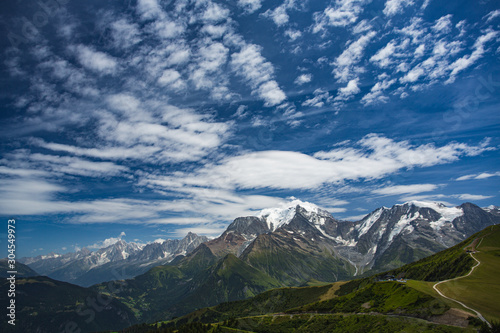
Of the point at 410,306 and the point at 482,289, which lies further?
the point at 410,306

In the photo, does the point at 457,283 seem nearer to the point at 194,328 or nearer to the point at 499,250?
the point at 499,250

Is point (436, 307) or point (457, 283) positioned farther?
point (457, 283)

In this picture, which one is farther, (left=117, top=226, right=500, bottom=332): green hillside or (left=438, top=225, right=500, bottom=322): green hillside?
(left=117, top=226, right=500, bottom=332): green hillside

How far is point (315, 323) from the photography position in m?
169

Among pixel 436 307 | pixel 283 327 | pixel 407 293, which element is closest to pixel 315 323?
pixel 283 327

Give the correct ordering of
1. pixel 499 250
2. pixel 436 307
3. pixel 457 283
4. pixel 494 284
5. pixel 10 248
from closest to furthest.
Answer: pixel 10 248 → pixel 436 307 → pixel 494 284 → pixel 457 283 → pixel 499 250

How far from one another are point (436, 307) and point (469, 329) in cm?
Result: 2315

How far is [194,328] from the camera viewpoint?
653ft

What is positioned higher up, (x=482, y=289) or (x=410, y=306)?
(x=482, y=289)

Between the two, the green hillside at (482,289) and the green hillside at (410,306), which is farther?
the green hillside at (410,306)

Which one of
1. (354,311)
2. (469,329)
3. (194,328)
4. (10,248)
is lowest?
(194,328)

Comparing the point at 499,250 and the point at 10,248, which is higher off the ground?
the point at 10,248

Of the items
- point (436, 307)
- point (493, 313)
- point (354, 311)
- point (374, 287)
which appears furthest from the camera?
point (374, 287)

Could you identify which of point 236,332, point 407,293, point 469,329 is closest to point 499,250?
point 407,293
